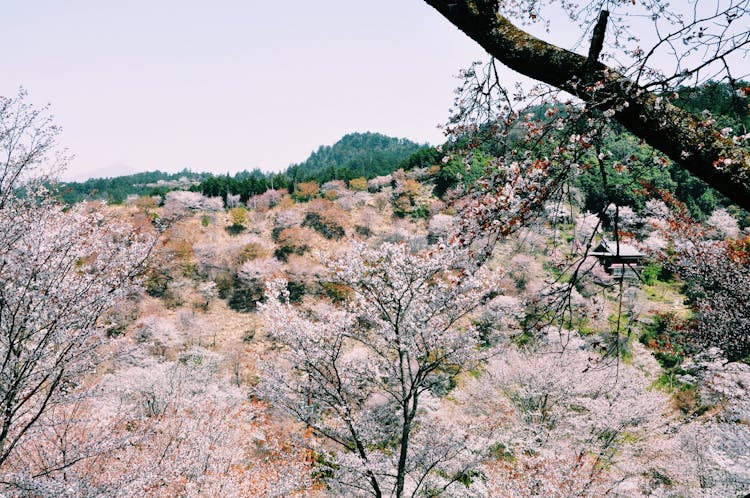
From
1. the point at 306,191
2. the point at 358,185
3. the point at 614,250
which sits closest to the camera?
the point at 614,250

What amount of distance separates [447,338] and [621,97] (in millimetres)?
6577

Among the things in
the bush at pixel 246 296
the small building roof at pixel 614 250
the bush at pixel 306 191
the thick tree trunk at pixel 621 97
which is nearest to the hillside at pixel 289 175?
the bush at pixel 306 191

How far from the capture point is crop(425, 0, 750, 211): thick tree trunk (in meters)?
1.81

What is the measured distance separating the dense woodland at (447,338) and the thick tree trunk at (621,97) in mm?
13

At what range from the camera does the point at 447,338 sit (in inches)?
311

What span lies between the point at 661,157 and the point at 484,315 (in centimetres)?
2585

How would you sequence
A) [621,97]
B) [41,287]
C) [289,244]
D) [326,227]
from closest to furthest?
[621,97] → [41,287] → [289,244] → [326,227]

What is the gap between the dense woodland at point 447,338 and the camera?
2.36m

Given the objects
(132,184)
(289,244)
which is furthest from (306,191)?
(132,184)

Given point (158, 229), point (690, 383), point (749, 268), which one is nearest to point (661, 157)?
point (158, 229)

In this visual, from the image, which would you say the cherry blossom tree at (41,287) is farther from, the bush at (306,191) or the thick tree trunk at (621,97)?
the bush at (306,191)

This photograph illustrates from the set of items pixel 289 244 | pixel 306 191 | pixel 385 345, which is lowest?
pixel 289 244

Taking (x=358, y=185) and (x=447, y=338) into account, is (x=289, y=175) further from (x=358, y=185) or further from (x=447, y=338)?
(x=447, y=338)

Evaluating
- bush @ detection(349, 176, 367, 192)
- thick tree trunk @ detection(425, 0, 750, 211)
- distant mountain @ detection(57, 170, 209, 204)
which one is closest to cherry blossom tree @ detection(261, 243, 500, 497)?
thick tree trunk @ detection(425, 0, 750, 211)
